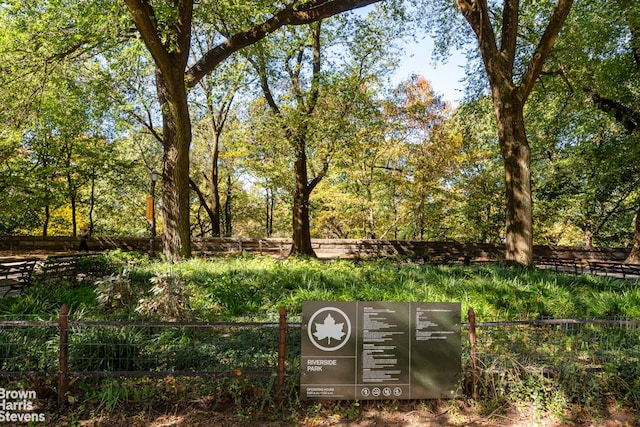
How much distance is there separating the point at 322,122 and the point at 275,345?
12892 millimetres

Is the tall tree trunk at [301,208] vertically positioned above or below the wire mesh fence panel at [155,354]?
above

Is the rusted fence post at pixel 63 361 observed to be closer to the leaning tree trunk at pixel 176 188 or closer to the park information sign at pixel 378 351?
the park information sign at pixel 378 351

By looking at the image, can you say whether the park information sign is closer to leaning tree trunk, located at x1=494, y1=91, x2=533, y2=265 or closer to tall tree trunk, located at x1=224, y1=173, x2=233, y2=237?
leaning tree trunk, located at x1=494, y1=91, x2=533, y2=265

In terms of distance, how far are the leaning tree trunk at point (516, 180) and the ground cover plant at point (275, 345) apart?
2.61 meters

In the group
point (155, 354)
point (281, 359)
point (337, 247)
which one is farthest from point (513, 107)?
point (337, 247)

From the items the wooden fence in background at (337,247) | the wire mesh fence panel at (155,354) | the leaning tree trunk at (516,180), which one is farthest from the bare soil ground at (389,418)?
the wooden fence in background at (337,247)

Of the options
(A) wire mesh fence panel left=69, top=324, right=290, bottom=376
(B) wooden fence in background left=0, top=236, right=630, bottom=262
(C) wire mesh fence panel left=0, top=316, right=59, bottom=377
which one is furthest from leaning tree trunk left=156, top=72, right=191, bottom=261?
(B) wooden fence in background left=0, top=236, right=630, bottom=262

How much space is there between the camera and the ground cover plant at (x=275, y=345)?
4.27 metres

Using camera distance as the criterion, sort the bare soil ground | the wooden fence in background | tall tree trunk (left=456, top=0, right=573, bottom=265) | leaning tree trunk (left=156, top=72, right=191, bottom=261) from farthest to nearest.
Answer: the wooden fence in background → leaning tree trunk (left=156, top=72, right=191, bottom=261) → tall tree trunk (left=456, top=0, right=573, bottom=265) → the bare soil ground

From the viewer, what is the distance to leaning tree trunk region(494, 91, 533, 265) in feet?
34.9

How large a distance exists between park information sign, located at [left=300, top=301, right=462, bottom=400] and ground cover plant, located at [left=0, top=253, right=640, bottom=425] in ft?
0.76

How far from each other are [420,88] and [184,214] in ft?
59.0

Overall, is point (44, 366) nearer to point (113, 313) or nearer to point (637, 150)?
point (113, 313)

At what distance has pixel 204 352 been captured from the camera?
15.9 feet
